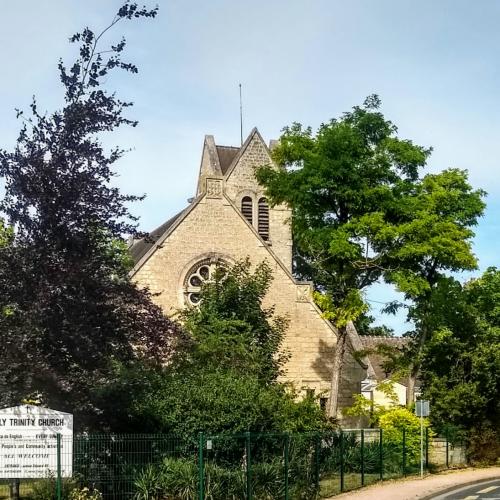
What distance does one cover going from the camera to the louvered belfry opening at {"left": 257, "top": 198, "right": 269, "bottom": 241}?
46.2 m

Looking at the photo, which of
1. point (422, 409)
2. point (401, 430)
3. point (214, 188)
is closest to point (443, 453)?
point (401, 430)

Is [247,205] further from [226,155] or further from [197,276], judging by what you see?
[197,276]

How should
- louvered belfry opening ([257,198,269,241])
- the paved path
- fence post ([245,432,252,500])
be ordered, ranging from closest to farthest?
fence post ([245,432,252,500])
the paved path
louvered belfry opening ([257,198,269,241])

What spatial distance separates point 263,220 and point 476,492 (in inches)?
989

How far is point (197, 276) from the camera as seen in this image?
124 feet

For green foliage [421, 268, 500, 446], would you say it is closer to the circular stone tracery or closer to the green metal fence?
the circular stone tracery

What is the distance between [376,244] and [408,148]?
3.79 meters

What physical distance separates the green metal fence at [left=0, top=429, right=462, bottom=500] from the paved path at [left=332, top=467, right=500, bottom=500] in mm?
1378

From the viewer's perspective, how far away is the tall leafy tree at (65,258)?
50.8 ft

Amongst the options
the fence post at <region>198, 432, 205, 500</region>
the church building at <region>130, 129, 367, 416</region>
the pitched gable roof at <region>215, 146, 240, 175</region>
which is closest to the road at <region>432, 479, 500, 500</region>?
the fence post at <region>198, 432, 205, 500</region>

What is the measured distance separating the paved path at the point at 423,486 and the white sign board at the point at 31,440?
324 inches

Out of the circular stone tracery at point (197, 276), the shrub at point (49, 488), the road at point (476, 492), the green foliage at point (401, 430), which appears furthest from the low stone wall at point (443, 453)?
the shrub at point (49, 488)

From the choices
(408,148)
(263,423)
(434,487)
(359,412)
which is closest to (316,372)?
(359,412)

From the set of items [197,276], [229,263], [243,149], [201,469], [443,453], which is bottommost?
[443,453]
